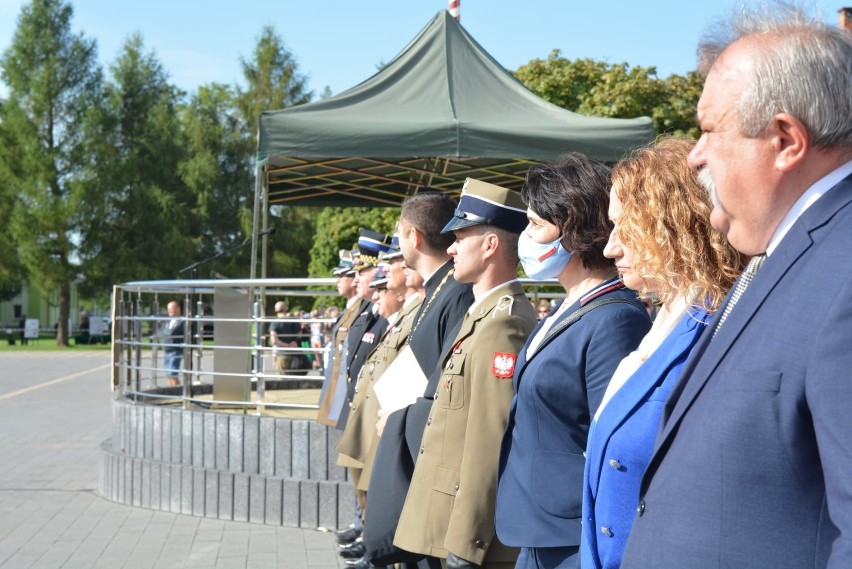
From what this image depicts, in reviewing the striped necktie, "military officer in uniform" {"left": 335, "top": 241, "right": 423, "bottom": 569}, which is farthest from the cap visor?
the striped necktie

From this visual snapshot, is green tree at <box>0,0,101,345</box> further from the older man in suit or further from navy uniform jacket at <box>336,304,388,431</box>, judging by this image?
the older man in suit

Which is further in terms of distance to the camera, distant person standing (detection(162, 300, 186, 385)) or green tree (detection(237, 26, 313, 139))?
green tree (detection(237, 26, 313, 139))

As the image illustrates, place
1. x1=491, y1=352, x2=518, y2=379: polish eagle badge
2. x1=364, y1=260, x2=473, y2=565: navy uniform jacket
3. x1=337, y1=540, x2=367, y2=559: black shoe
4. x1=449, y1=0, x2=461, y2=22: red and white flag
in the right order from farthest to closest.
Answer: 1. x1=449, y1=0, x2=461, y2=22: red and white flag
2. x1=337, y1=540, x2=367, y2=559: black shoe
3. x1=364, y1=260, x2=473, y2=565: navy uniform jacket
4. x1=491, y1=352, x2=518, y2=379: polish eagle badge

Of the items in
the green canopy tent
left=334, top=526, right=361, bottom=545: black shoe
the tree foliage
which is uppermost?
the tree foliage

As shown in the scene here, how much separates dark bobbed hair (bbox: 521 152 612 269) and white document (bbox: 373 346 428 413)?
1.42 meters

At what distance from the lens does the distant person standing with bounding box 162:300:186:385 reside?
26.4 feet

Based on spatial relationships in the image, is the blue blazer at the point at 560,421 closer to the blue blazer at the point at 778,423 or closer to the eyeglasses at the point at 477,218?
the eyeglasses at the point at 477,218

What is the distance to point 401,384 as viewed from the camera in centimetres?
461

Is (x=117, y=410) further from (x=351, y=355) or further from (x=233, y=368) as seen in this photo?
(x=351, y=355)

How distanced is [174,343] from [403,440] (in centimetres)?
798

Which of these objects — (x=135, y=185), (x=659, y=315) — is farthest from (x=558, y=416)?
(x=135, y=185)

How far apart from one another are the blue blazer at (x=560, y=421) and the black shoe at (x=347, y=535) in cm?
375

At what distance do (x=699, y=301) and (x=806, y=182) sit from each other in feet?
2.65

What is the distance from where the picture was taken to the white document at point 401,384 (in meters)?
4.56
